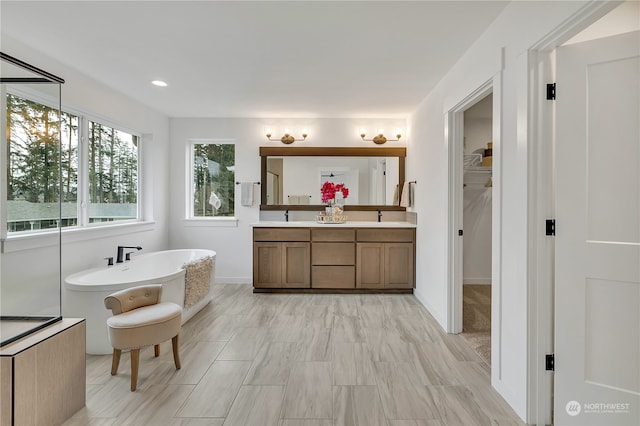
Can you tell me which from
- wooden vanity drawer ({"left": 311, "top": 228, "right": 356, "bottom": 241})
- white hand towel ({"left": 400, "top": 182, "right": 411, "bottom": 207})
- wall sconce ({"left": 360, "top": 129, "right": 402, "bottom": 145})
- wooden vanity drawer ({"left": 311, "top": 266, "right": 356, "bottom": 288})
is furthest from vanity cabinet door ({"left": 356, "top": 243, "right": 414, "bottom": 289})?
wall sconce ({"left": 360, "top": 129, "right": 402, "bottom": 145})

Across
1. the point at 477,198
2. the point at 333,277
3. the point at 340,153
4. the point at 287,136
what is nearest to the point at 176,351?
the point at 333,277

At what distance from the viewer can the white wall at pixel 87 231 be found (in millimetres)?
2297

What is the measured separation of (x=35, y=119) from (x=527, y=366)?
3.56 m

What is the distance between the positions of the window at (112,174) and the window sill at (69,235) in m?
0.18

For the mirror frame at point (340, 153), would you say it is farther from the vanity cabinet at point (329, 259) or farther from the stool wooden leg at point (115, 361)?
the stool wooden leg at point (115, 361)

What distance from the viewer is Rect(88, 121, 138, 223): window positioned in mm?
3553

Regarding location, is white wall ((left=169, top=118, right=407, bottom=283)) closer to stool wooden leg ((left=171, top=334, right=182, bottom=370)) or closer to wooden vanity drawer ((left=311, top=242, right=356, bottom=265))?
wooden vanity drawer ((left=311, top=242, right=356, bottom=265))

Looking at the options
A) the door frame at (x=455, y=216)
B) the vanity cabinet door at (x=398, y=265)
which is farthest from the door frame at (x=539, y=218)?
the vanity cabinet door at (x=398, y=265)

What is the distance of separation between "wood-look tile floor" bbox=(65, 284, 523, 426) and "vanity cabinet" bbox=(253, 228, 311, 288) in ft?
2.95

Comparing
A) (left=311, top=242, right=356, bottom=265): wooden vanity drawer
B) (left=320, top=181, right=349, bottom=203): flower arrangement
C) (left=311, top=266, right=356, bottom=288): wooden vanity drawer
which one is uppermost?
(left=320, top=181, right=349, bottom=203): flower arrangement

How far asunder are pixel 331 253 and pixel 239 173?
1.87 meters

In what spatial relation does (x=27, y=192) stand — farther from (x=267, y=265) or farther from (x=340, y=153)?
(x=340, y=153)

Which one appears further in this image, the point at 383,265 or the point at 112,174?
the point at 383,265

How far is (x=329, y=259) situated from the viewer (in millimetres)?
4289
